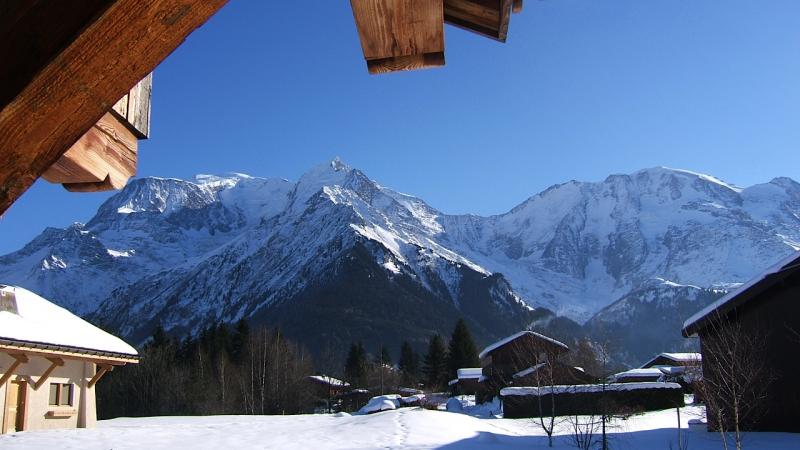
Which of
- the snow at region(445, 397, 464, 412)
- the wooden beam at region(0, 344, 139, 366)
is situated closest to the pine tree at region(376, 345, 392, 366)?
the snow at region(445, 397, 464, 412)

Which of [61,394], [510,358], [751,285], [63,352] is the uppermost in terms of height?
[751,285]

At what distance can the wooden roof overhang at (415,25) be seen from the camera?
2020 mm

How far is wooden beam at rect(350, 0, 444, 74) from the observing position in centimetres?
200

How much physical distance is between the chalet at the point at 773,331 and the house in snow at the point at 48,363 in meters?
19.5

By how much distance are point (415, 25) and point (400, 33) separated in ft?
0.20

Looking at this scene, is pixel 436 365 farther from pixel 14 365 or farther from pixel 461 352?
pixel 14 365

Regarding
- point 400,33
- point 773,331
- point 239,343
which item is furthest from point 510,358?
point 400,33

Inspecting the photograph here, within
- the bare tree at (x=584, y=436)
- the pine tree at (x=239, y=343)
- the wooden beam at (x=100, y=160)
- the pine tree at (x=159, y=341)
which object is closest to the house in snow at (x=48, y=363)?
the bare tree at (x=584, y=436)

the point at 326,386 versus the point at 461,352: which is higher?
the point at 461,352

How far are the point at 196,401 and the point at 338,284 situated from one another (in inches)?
5139

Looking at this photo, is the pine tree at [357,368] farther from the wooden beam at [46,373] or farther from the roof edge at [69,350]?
the wooden beam at [46,373]

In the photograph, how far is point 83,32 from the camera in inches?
48.8

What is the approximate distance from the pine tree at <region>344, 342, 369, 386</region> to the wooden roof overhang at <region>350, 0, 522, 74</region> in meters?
69.0

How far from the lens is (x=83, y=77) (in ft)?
4.23
